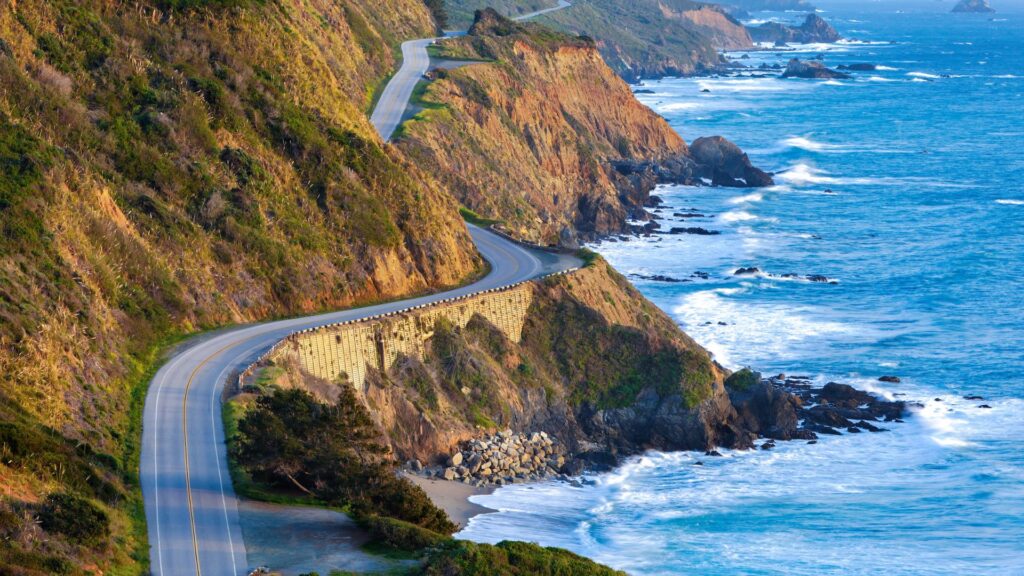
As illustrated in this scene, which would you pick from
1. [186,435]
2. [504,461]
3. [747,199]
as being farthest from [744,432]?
[747,199]

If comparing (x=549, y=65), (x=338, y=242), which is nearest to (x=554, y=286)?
(x=338, y=242)

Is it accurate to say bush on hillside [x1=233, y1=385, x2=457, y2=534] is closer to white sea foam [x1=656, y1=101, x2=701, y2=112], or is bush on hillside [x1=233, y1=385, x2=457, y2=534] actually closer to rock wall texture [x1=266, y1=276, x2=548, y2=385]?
rock wall texture [x1=266, y1=276, x2=548, y2=385]

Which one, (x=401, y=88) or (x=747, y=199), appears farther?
(x=747, y=199)

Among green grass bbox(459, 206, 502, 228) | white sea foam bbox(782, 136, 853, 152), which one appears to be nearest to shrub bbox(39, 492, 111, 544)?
green grass bbox(459, 206, 502, 228)

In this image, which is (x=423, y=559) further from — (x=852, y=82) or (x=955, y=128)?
(x=852, y=82)

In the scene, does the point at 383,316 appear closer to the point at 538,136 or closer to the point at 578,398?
the point at 578,398

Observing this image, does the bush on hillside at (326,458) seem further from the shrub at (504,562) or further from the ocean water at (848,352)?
the ocean water at (848,352)
